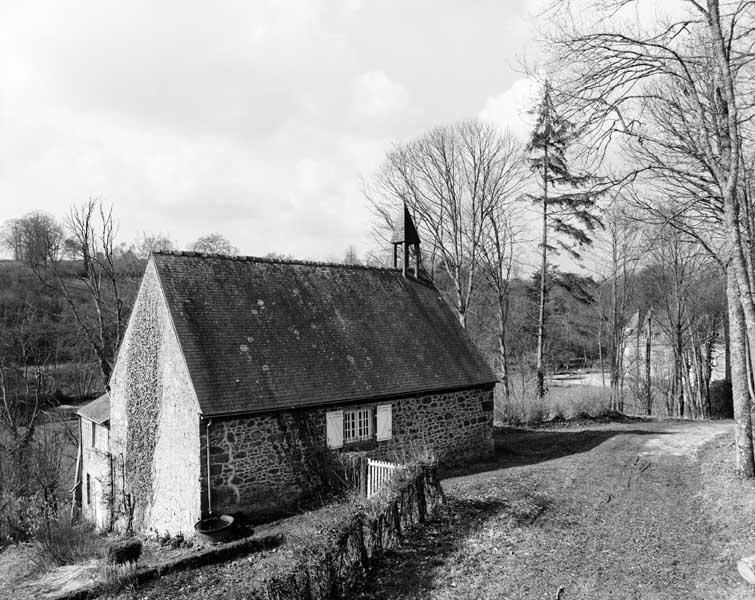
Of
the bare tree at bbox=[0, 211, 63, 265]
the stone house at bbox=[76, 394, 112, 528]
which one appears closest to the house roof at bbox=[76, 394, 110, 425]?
the stone house at bbox=[76, 394, 112, 528]

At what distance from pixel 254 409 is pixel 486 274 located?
66.7 feet

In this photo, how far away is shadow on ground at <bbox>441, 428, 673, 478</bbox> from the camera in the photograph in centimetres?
1767

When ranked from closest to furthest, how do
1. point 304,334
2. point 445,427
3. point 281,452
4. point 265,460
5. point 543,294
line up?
point 265,460, point 281,452, point 304,334, point 445,427, point 543,294

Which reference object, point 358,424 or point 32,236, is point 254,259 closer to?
point 358,424

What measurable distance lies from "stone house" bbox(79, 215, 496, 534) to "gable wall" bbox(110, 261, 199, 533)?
0.06m

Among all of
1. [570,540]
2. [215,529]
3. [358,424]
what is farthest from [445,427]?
[215,529]

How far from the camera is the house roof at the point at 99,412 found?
19.5 m

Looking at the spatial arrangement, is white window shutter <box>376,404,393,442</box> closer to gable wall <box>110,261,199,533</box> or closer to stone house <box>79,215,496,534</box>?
stone house <box>79,215,496,534</box>

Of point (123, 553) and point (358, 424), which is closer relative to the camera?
point (123, 553)

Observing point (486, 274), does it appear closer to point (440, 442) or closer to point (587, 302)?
point (587, 302)

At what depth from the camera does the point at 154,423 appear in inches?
607

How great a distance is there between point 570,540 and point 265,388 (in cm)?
848

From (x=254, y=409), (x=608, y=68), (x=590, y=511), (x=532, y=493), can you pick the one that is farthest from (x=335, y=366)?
(x=608, y=68)

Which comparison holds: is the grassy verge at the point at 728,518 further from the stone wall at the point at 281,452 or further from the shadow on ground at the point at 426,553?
the stone wall at the point at 281,452
